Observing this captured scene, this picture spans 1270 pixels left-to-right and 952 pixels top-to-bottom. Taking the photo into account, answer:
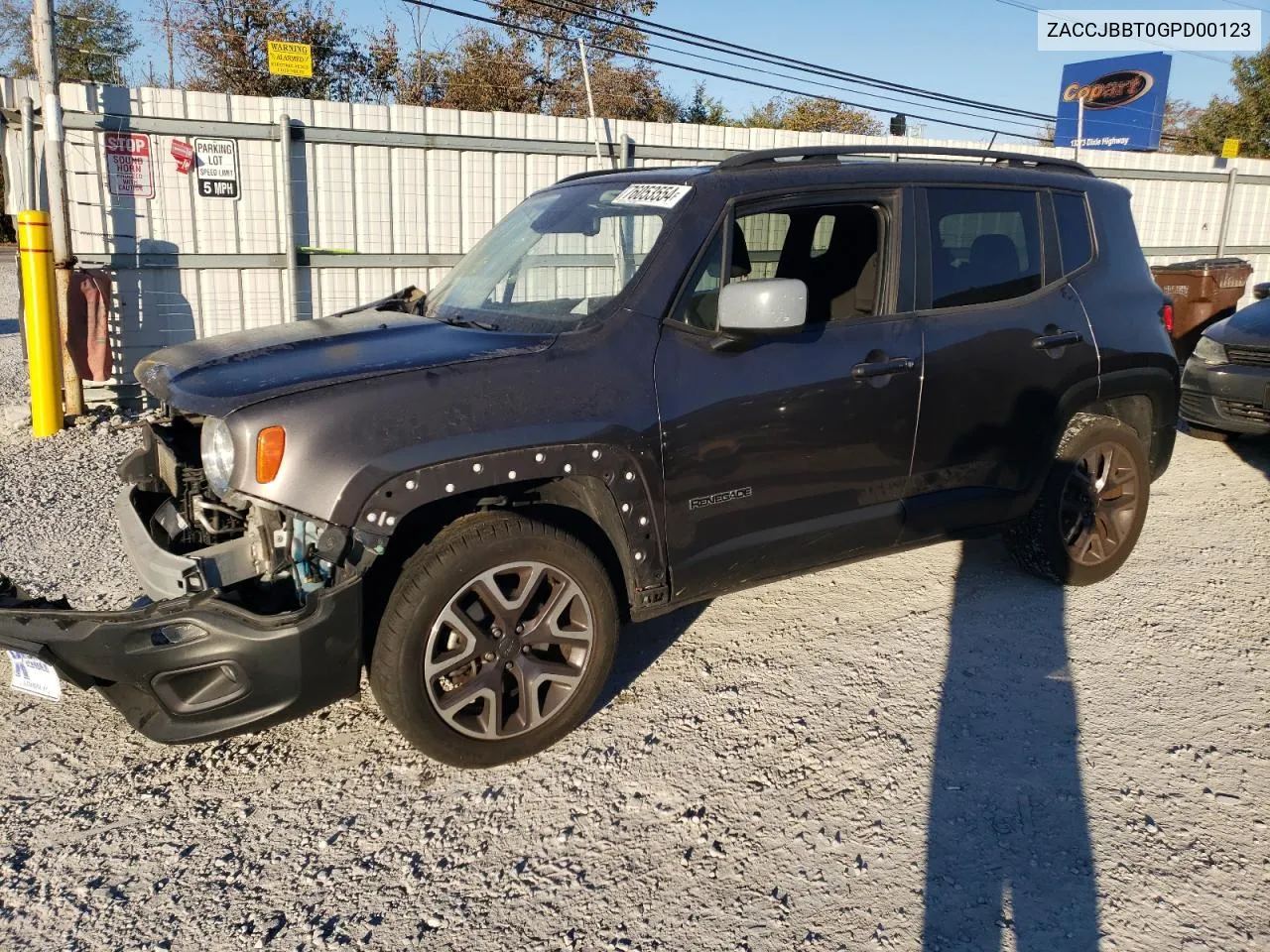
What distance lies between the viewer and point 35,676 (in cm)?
300

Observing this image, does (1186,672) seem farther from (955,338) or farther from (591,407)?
(591,407)

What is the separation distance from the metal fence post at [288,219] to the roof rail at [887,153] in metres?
5.85

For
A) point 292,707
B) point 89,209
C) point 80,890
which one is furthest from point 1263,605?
point 89,209

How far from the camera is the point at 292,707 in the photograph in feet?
9.77

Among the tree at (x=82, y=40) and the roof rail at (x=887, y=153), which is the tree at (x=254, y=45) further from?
the roof rail at (x=887, y=153)

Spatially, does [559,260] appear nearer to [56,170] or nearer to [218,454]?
[218,454]

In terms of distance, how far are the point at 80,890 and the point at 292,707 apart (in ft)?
2.39

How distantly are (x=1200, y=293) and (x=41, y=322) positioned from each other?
1050 centimetres

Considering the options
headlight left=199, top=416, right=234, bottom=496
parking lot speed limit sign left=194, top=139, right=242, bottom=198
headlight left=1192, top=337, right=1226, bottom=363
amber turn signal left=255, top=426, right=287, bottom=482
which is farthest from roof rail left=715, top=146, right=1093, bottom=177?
parking lot speed limit sign left=194, top=139, right=242, bottom=198

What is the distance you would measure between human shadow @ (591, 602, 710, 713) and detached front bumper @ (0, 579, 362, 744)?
3.90 ft

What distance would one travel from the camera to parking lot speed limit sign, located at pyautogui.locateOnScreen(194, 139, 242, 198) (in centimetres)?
855

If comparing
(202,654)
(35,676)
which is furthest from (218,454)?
(35,676)

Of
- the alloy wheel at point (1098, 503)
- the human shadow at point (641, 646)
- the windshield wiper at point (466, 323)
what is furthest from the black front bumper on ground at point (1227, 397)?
the windshield wiper at point (466, 323)

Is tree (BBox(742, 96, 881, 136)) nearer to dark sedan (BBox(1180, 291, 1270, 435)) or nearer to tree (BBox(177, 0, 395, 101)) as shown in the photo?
tree (BBox(177, 0, 395, 101))
